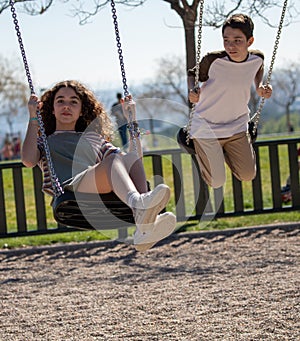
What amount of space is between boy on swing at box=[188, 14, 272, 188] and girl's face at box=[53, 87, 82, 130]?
27.2 inches

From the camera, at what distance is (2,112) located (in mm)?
39625

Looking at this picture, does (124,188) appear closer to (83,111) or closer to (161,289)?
(83,111)

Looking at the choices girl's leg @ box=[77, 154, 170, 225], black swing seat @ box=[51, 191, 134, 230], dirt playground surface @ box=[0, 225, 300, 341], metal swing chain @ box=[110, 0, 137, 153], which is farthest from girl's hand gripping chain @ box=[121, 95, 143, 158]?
dirt playground surface @ box=[0, 225, 300, 341]

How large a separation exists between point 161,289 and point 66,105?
1.98 m

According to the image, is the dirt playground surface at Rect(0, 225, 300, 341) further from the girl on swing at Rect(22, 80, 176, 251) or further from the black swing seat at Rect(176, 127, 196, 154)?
the black swing seat at Rect(176, 127, 196, 154)

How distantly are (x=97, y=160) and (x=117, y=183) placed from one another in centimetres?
47

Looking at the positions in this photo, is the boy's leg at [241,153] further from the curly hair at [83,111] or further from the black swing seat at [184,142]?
the curly hair at [83,111]

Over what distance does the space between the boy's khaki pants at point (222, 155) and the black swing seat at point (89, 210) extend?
2.36 ft

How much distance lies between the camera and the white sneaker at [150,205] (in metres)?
3.64

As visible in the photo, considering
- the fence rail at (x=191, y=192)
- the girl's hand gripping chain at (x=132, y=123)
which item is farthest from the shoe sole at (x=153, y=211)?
the fence rail at (x=191, y=192)

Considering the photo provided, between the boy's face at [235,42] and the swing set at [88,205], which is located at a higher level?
the boy's face at [235,42]

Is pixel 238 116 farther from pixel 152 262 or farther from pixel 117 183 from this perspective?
pixel 152 262

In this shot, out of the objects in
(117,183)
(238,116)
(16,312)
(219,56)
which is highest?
(219,56)

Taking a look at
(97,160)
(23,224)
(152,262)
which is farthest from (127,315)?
(23,224)
